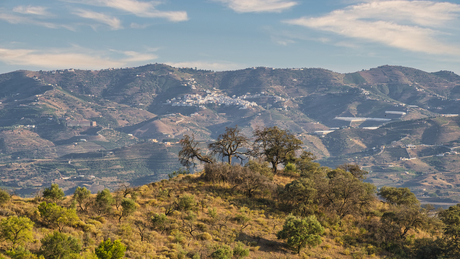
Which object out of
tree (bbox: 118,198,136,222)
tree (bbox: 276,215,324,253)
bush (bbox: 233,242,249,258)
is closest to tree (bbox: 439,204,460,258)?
tree (bbox: 276,215,324,253)

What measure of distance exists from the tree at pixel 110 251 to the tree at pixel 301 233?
50.1 ft

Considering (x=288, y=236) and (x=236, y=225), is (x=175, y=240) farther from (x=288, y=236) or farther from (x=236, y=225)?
(x=288, y=236)

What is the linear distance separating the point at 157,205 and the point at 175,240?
29.1 feet

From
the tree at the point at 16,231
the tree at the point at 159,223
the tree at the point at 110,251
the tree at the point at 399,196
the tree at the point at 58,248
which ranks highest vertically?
the tree at the point at 16,231

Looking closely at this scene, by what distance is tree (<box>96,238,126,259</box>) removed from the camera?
873 inches

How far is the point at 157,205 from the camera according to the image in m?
36.8

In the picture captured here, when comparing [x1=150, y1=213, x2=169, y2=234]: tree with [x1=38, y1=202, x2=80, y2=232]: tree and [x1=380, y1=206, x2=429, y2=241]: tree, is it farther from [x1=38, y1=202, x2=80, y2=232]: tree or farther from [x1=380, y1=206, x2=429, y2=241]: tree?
[x1=380, y1=206, x2=429, y2=241]: tree

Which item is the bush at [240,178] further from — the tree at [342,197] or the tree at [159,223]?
the tree at [159,223]

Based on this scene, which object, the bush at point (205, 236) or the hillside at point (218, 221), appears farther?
the bush at point (205, 236)

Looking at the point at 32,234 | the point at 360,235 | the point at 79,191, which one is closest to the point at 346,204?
the point at 360,235

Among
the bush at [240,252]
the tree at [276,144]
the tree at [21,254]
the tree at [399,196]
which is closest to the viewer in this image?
the tree at [21,254]

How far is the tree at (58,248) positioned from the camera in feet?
69.4

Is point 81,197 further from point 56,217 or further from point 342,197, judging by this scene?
point 342,197

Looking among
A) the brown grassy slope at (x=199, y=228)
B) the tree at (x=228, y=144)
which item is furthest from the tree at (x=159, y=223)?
the tree at (x=228, y=144)
